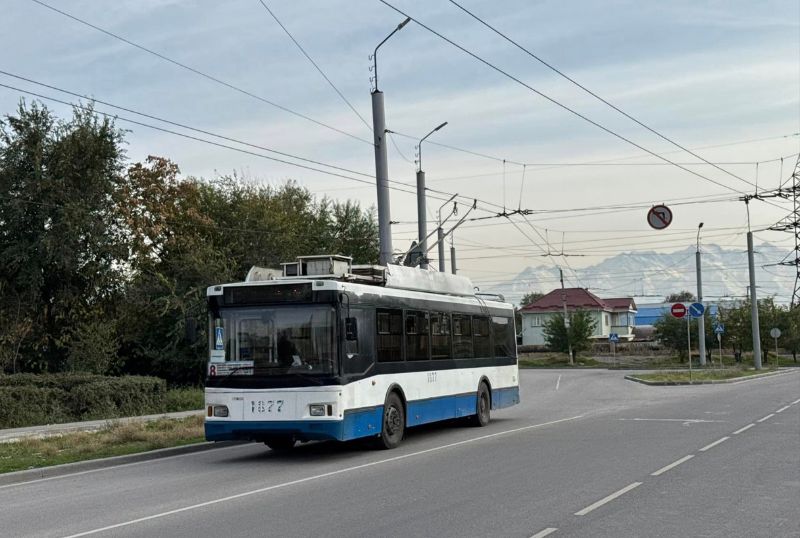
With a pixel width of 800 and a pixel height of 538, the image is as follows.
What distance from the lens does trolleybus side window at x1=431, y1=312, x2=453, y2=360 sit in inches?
734

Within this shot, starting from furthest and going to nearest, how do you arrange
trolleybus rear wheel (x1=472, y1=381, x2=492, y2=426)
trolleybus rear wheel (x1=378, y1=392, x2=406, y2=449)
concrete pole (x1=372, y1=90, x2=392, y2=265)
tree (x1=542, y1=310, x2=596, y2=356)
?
tree (x1=542, y1=310, x2=596, y2=356)
concrete pole (x1=372, y1=90, x2=392, y2=265)
trolleybus rear wheel (x1=472, y1=381, x2=492, y2=426)
trolleybus rear wheel (x1=378, y1=392, x2=406, y2=449)

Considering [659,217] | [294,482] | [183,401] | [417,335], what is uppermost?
[659,217]

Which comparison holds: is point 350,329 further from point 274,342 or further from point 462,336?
point 462,336

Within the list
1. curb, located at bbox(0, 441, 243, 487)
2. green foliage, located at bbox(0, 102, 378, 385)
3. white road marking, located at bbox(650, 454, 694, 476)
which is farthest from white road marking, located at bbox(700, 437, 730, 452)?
green foliage, located at bbox(0, 102, 378, 385)

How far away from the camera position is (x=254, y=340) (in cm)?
1521

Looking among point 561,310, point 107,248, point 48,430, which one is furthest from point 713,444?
point 561,310

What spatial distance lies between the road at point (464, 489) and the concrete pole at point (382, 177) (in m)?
6.16

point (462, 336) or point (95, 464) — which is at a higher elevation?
point (462, 336)

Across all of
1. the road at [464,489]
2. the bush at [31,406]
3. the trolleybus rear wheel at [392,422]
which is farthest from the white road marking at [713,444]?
the bush at [31,406]

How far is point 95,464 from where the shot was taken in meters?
15.3

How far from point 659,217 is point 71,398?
18534 mm

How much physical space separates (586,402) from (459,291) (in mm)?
10126

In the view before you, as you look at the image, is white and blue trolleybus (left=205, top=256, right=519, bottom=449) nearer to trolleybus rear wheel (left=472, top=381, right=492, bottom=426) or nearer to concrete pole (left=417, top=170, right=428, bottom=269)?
trolleybus rear wheel (left=472, top=381, right=492, bottom=426)

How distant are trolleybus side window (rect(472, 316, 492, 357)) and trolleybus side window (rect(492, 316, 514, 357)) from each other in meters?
0.43
